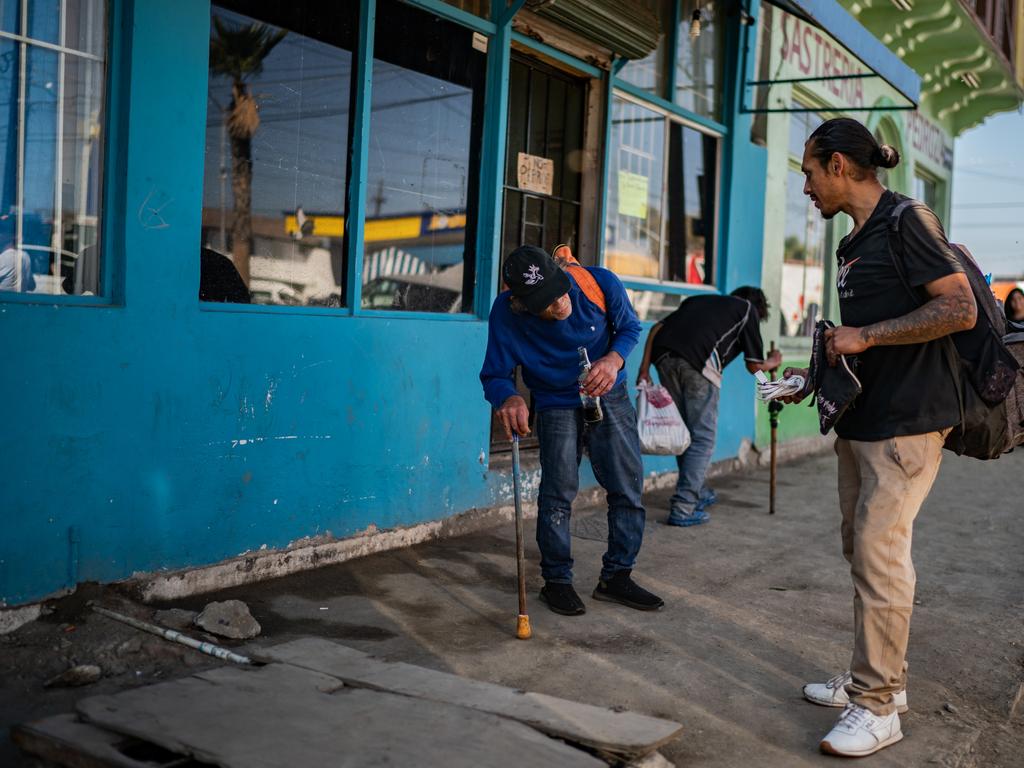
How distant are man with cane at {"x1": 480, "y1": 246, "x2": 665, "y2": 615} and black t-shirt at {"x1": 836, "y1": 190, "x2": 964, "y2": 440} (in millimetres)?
1302

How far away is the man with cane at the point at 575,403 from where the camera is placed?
4.62 meters

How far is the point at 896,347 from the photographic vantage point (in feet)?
11.0

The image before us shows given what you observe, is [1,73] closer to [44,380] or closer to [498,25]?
[44,380]

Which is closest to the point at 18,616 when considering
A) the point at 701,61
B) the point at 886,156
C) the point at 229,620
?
the point at 229,620

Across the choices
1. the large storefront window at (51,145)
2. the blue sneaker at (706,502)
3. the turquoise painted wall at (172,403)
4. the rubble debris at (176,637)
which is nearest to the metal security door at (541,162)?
the blue sneaker at (706,502)

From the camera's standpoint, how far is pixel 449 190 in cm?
638

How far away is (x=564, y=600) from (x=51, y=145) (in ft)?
9.83

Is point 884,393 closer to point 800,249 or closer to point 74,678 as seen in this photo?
point 74,678

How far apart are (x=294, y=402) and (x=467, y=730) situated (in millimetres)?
2501

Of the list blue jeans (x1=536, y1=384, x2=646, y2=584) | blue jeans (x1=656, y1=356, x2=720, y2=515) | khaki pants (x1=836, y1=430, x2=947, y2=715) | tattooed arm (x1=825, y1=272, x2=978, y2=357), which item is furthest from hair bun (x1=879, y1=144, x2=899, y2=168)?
blue jeans (x1=656, y1=356, x2=720, y2=515)

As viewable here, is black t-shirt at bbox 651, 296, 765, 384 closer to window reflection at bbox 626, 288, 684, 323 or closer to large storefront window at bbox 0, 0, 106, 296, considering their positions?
window reflection at bbox 626, 288, 684, 323

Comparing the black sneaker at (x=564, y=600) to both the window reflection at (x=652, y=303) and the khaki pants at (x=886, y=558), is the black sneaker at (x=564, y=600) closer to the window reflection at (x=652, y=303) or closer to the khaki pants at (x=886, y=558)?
the khaki pants at (x=886, y=558)

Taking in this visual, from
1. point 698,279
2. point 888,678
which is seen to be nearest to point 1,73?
point 888,678

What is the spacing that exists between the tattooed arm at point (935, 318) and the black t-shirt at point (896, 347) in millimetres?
42
